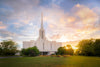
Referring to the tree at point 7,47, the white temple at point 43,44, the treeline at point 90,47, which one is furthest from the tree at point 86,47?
the tree at point 7,47

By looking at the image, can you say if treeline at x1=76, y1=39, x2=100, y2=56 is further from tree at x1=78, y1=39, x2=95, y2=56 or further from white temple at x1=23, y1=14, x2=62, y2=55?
white temple at x1=23, y1=14, x2=62, y2=55

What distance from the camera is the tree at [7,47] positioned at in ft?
157

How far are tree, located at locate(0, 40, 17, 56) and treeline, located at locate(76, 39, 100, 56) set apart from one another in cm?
3191

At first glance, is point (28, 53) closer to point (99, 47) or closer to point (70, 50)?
point (70, 50)

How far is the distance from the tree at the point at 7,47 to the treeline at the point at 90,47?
31.9 meters

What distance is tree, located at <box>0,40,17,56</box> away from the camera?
157 feet

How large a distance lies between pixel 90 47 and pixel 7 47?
1500 inches

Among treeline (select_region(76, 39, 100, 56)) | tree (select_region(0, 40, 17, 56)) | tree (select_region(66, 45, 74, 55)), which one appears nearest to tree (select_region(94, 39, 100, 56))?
treeline (select_region(76, 39, 100, 56))

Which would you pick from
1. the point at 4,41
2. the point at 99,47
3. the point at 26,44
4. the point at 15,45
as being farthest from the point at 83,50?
the point at 26,44

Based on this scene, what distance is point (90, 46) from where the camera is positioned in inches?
1732

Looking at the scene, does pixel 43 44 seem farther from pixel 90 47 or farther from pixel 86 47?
pixel 90 47

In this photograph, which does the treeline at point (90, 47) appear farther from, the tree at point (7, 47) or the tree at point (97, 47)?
the tree at point (7, 47)

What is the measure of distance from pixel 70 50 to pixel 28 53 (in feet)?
71.7

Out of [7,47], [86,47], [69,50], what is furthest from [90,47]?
[7,47]
